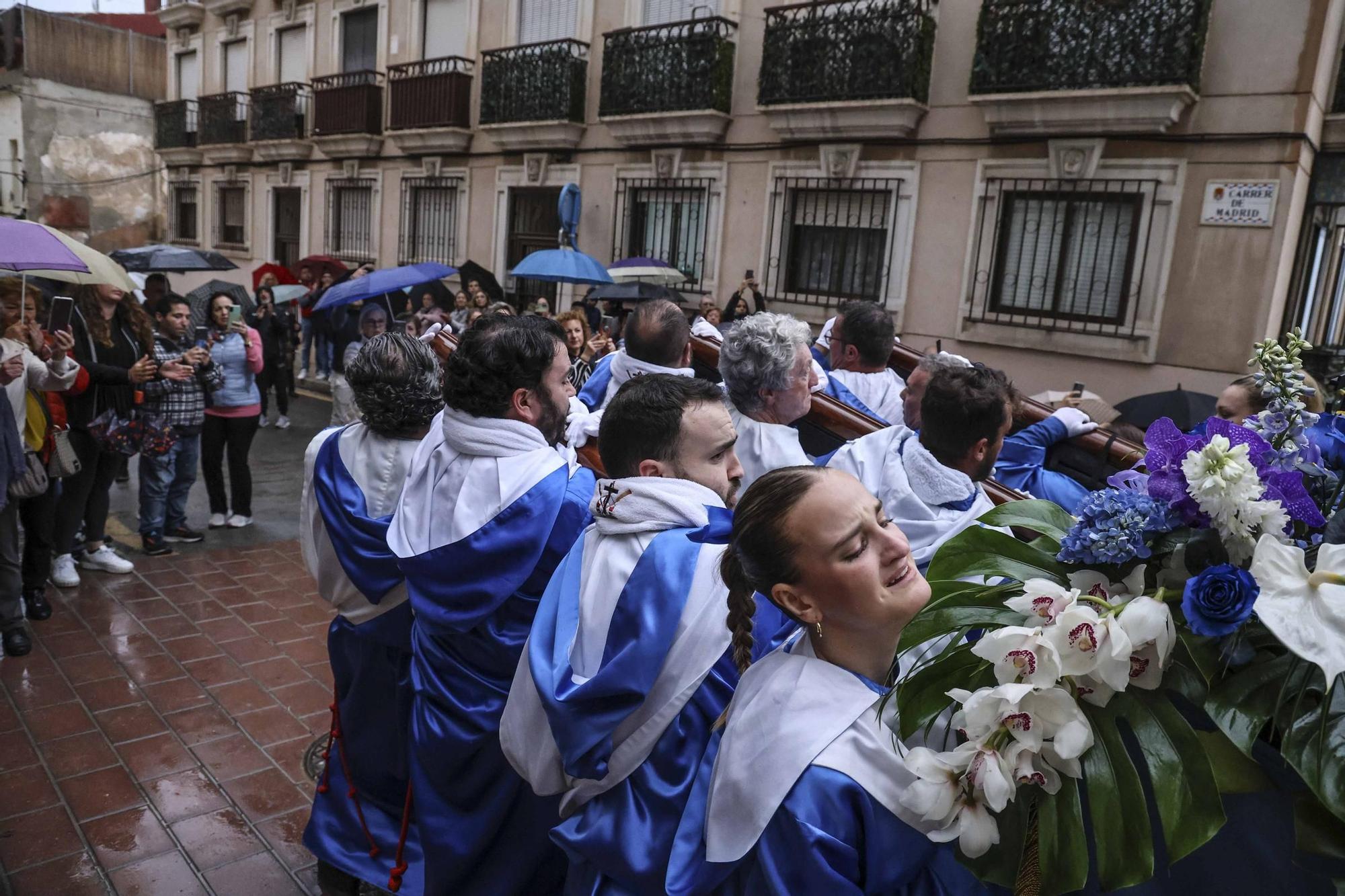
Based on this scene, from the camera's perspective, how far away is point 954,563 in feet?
4.62

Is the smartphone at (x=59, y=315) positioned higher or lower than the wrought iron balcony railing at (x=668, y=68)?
lower

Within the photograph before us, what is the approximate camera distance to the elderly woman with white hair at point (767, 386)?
3068 mm

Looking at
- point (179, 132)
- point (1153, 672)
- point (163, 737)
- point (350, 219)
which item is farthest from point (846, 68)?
point (179, 132)

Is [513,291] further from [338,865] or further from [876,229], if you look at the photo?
[338,865]

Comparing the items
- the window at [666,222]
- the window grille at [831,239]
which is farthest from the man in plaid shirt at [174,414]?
the window at [666,222]

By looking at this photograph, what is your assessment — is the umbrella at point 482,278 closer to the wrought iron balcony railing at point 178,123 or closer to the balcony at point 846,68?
the balcony at point 846,68

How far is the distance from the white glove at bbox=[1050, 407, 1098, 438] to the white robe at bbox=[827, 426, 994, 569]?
0.88m

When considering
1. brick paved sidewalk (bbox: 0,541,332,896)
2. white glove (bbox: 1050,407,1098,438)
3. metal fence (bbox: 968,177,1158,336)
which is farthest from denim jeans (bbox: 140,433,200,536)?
metal fence (bbox: 968,177,1158,336)

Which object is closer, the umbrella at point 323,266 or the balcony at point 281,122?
the umbrella at point 323,266

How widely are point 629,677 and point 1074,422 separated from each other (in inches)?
84.9

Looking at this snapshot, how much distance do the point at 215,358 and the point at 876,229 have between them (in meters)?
7.49

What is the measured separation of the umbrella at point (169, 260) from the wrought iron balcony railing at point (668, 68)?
5.52 metres

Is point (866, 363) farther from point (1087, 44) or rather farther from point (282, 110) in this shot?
point (282, 110)

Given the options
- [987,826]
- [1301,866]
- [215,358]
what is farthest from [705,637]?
[215,358]
